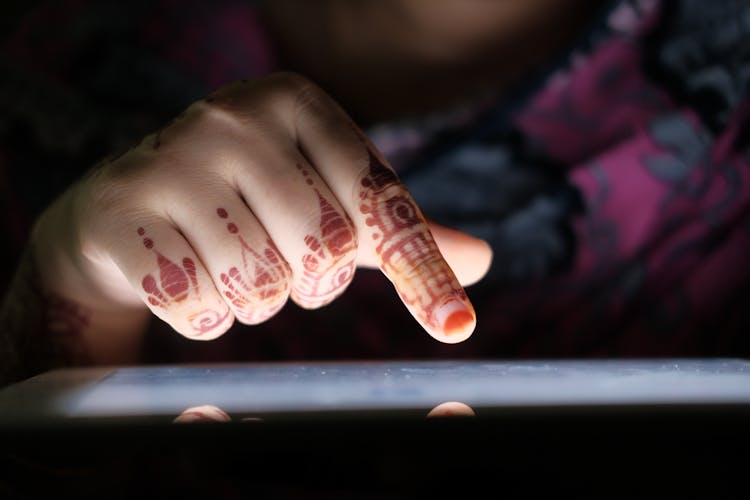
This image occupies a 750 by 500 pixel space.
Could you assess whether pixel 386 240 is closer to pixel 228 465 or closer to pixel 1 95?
pixel 228 465

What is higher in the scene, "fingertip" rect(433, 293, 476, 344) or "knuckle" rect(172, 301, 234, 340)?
"knuckle" rect(172, 301, 234, 340)

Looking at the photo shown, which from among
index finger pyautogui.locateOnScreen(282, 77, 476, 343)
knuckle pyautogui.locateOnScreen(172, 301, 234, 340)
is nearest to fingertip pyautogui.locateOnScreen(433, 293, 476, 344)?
index finger pyautogui.locateOnScreen(282, 77, 476, 343)

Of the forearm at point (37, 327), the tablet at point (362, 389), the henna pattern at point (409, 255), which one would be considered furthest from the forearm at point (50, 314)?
the henna pattern at point (409, 255)

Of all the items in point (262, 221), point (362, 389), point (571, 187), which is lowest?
point (362, 389)

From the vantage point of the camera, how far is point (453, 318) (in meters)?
0.33

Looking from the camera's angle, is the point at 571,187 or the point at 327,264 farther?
the point at 571,187

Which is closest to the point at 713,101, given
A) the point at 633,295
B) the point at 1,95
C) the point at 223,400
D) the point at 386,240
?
the point at 633,295

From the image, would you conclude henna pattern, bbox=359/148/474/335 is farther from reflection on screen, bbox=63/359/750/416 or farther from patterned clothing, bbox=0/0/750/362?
patterned clothing, bbox=0/0/750/362

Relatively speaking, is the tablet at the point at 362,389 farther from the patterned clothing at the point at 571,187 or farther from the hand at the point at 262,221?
the patterned clothing at the point at 571,187

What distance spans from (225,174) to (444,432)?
196 mm

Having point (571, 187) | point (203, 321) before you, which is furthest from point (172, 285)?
point (571, 187)

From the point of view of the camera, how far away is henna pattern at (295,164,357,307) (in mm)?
356

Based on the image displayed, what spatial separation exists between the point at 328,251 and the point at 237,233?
5 cm

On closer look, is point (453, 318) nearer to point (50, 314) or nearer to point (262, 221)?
point (262, 221)
